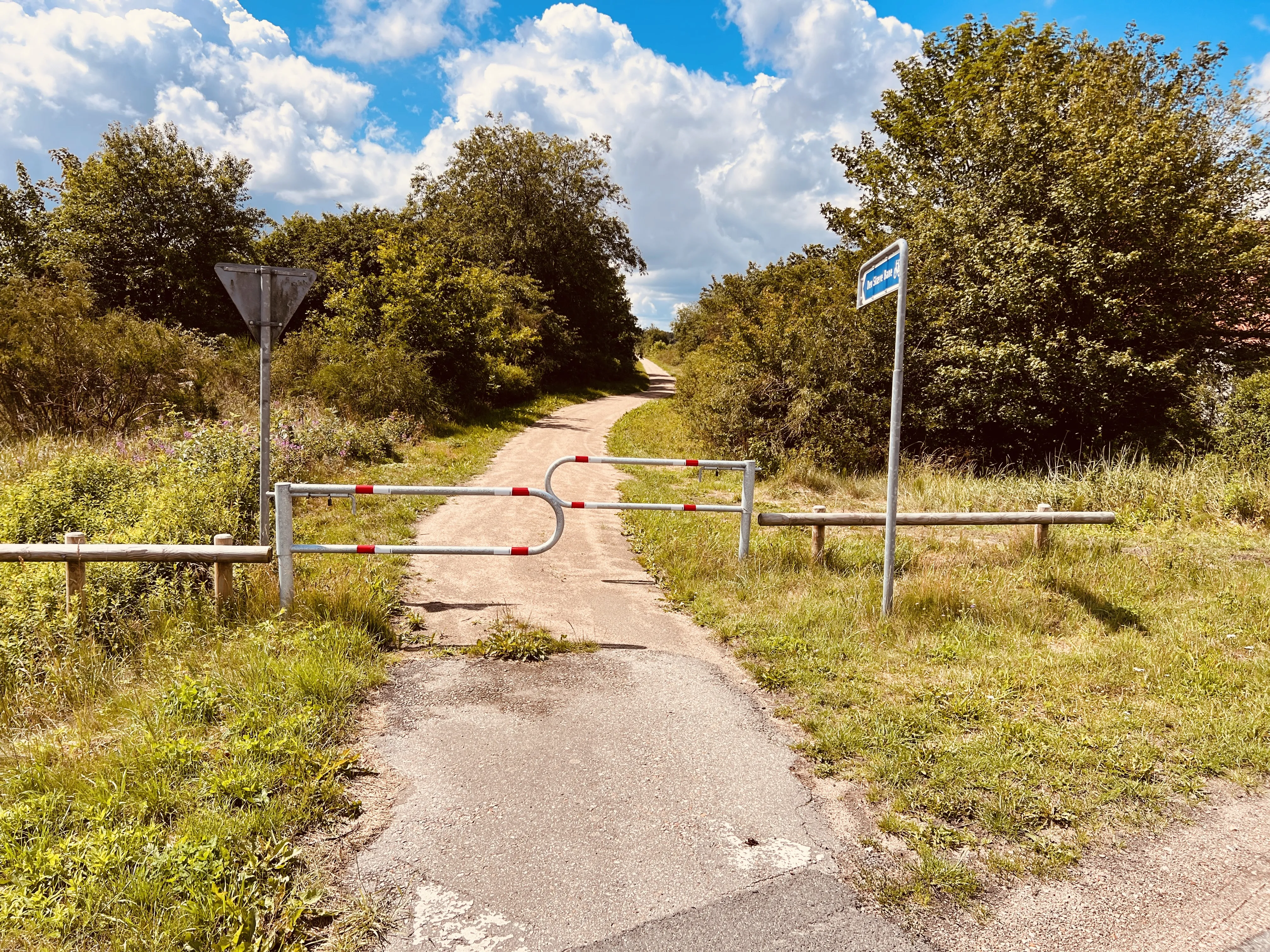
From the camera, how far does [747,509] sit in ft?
23.6

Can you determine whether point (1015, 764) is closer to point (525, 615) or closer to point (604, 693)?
point (604, 693)

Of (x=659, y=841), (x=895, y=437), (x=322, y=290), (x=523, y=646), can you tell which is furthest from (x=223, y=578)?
(x=322, y=290)

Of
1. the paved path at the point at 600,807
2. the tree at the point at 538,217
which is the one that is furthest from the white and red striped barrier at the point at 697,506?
the tree at the point at 538,217

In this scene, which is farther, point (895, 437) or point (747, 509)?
point (747, 509)

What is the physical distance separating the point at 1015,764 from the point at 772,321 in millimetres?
12780

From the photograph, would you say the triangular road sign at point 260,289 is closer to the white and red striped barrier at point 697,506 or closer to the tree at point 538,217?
A: the white and red striped barrier at point 697,506

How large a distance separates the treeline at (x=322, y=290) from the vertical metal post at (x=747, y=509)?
39.0ft

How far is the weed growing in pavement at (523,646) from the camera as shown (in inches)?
212

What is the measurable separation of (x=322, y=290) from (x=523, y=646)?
94.0 feet

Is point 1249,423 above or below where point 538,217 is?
below

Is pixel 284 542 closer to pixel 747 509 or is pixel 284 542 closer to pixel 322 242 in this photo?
pixel 747 509

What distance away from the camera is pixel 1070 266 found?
12898mm

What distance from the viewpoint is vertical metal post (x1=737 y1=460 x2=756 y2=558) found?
7.04 m

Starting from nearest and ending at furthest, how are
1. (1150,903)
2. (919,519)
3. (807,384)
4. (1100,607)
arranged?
(1150,903) < (1100,607) < (919,519) < (807,384)
